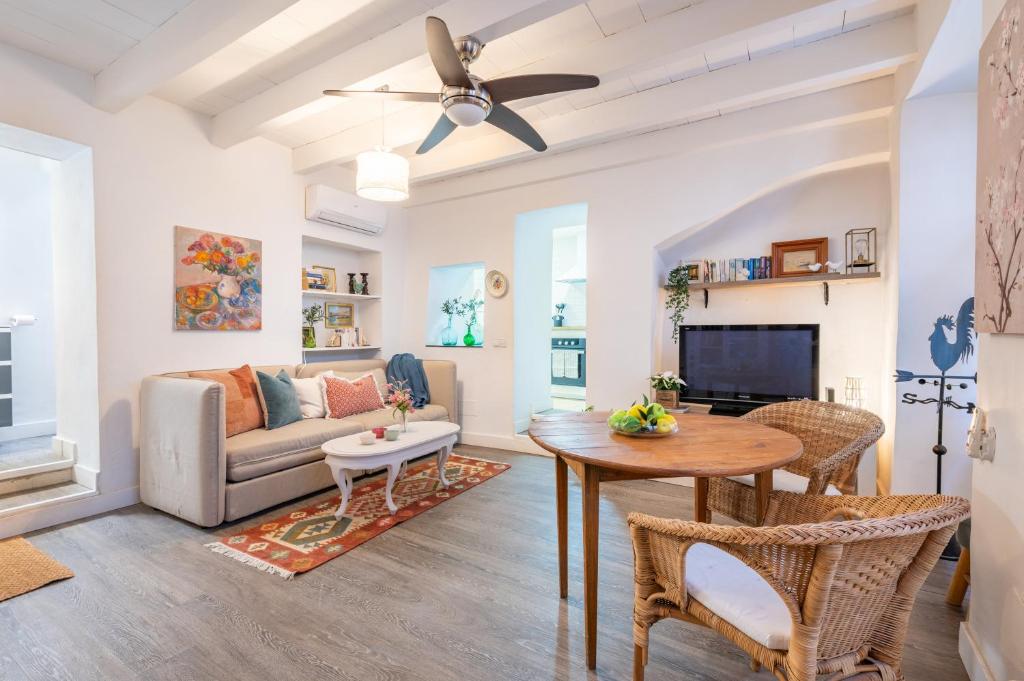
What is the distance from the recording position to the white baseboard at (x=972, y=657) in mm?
1466

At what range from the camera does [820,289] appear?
141 inches

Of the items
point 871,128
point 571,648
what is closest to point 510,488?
point 571,648

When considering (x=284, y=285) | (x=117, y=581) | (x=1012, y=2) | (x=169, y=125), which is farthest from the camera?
(x=284, y=285)

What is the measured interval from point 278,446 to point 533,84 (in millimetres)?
2721

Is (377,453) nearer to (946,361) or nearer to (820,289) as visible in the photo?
(946,361)

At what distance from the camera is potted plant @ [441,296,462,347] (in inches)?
216

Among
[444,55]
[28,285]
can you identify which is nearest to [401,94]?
[444,55]

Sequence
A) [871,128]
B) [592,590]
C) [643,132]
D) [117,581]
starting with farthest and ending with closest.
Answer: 1. [643,132]
2. [871,128]
3. [117,581]
4. [592,590]

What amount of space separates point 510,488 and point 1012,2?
339 centimetres

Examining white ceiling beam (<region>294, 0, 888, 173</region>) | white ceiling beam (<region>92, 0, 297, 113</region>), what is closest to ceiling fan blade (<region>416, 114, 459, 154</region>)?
white ceiling beam (<region>294, 0, 888, 173</region>)

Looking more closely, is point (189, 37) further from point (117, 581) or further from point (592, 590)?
point (592, 590)

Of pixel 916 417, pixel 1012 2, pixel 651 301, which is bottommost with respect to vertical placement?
pixel 916 417

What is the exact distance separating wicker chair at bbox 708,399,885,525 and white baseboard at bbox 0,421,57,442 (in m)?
5.88

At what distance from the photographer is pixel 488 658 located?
172 centimetres
